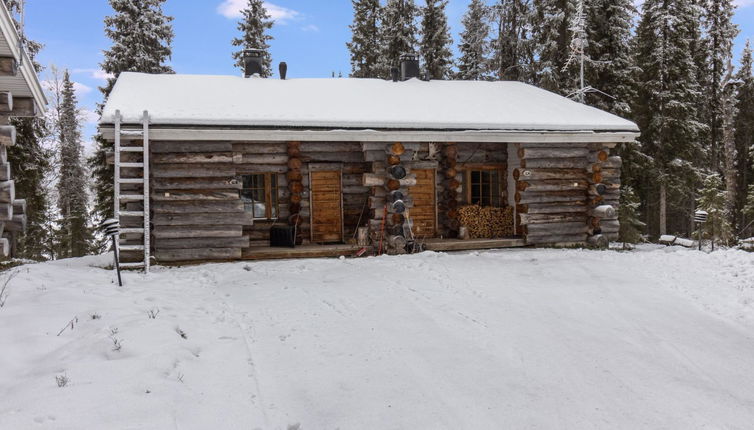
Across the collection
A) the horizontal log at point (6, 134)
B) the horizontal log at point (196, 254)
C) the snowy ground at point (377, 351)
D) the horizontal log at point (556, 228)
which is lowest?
the snowy ground at point (377, 351)

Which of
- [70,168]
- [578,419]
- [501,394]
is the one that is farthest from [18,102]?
[70,168]

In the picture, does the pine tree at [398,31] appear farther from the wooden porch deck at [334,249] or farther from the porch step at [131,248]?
the porch step at [131,248]

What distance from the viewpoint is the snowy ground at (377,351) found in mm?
4074

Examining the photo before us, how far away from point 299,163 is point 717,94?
74.8 ft

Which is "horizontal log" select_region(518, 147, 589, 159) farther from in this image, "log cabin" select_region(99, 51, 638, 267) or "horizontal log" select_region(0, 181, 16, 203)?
"horizontal log" select_region(0, 181, 16, 203)

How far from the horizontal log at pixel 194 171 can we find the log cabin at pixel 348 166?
2 cm

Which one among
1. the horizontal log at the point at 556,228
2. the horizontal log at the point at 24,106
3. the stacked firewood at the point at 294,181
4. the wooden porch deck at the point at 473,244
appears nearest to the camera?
the horizontal log at the point at 24,106

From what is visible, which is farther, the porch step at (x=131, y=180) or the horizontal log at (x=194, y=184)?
the horizontal log at (x=194, y=184)

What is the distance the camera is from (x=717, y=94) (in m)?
25.4

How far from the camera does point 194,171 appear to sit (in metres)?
10.9

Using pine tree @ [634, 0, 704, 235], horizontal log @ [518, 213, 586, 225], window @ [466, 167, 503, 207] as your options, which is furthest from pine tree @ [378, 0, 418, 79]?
horizontal log @ [518, 213, 586, 225]

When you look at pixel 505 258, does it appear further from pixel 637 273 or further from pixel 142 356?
pixel 142 356

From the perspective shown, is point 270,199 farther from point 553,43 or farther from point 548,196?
point 553,43

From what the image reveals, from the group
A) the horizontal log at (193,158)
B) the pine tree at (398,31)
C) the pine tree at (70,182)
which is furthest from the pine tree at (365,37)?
the horizontal log at (193,158)
